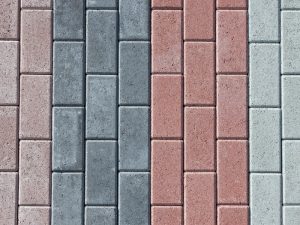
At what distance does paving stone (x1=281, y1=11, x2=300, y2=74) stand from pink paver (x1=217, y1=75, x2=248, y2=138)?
14 cm

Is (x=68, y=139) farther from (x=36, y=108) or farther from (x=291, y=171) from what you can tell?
(x=291, y=171)

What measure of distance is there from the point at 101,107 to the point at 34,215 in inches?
15.2

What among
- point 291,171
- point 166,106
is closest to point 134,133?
point 166,106

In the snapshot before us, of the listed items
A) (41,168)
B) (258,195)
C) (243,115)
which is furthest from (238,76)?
(41,168)

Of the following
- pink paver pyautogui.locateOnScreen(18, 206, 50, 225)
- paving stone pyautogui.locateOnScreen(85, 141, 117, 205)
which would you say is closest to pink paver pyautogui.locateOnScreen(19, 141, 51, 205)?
pink paver pyautogui.locateOnScreen(18, 206, 50, 225)

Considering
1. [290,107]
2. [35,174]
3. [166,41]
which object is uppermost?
[166,41]

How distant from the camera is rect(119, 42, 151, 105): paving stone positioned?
1506mm

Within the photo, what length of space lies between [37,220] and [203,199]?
51 cm

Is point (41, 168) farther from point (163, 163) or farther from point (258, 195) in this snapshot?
point (258, 195)

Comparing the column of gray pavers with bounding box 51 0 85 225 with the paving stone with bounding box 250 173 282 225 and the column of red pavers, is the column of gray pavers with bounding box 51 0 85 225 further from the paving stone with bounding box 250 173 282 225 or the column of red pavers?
the paving stone with bounding box 250 173 282 225

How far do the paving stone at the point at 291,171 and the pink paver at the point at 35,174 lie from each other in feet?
2.36

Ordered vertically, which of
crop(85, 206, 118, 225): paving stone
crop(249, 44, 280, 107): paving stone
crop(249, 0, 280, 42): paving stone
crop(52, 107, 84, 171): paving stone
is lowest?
crop(85, 206, 118, 225): paving stone

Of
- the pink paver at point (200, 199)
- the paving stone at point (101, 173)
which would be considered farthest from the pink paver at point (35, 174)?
the pink paver at point (200, 199)

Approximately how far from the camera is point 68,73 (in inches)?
59.4
